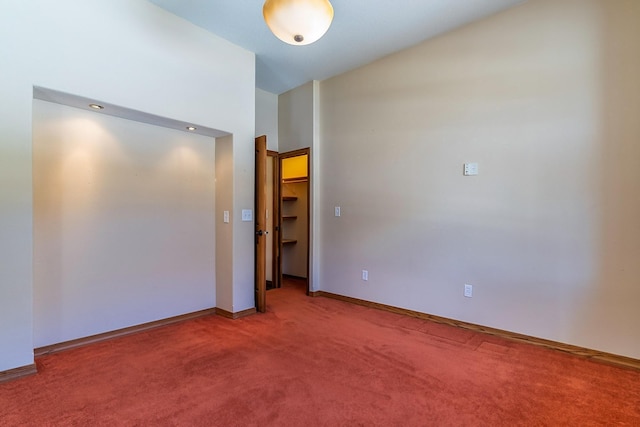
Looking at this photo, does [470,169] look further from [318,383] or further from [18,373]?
[18,373]

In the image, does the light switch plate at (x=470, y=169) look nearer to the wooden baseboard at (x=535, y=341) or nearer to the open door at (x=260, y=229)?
the wooden baseboard at (x=535, y=341)

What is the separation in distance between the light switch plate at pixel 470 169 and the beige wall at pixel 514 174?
0.19 ft

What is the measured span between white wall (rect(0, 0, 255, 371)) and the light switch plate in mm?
2236

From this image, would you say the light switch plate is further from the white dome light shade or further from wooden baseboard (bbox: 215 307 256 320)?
wooden baseboard (bbox: 215 307 256 320)

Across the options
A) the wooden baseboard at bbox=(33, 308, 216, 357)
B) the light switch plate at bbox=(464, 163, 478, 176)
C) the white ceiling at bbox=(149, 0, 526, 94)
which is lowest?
the wooden baseboard at bbox=(33, 308, 216, 357)

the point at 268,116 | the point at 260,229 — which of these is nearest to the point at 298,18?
the point at 260,229

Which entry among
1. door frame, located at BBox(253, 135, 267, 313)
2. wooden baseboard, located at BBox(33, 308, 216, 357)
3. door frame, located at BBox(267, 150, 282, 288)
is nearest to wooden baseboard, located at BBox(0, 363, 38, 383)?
wooden baseboard, located at BBox(33, 308, 216, 357)

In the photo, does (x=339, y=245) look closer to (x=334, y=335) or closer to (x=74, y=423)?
(x=334, y=335)

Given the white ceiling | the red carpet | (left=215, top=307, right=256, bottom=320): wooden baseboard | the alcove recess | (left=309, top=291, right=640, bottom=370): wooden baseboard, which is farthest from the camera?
the alcove recess

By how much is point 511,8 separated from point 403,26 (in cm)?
91

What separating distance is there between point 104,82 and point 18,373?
7.06ft

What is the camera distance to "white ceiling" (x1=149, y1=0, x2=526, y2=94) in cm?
270

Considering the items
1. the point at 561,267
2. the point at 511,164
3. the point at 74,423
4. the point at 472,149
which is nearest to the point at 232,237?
the point at 74,423

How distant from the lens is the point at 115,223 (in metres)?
2.80
